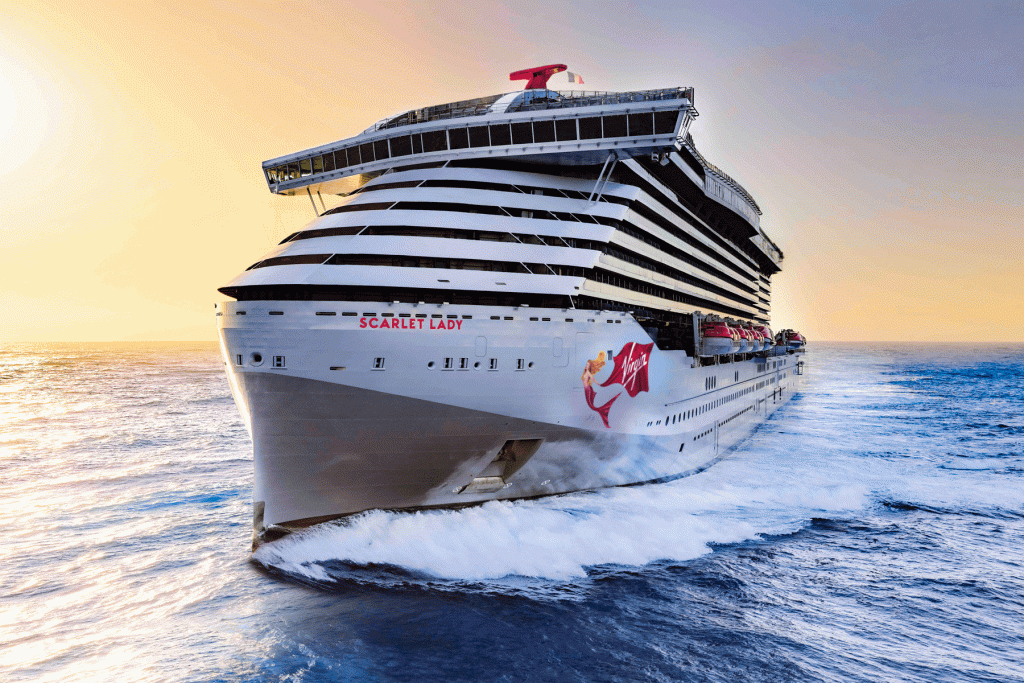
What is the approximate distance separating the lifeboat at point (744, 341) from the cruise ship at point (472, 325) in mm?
3954

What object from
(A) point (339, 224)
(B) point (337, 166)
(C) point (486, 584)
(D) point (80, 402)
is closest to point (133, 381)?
(D) point (80, 402)

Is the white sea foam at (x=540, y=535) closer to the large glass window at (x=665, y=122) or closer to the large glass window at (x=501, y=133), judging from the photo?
the large glass window at (x=501, y=133)

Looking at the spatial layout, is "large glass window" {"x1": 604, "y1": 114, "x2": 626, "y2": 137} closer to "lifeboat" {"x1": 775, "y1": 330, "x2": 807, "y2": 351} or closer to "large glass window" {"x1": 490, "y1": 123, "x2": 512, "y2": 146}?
"large glass window" {"x1": 490, "y1": 123, "x2": 512, "y2": 146}

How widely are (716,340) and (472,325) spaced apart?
14.5 meters

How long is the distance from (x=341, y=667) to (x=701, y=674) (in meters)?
6.73

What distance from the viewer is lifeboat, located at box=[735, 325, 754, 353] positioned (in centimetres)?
2783

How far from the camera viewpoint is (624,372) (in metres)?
17.8

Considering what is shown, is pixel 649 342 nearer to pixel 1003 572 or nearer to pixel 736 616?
pixel 736 616

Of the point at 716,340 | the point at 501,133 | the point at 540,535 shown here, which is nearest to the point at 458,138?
the point at 501,133

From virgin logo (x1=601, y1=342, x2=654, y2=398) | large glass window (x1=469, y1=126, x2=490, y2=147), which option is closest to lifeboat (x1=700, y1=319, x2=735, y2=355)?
virgin logo (x1=601, y1=342, x2=654, y2=398)

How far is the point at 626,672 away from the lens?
397 inches

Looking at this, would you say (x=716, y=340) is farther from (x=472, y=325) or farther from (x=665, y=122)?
(x=472, y=325)

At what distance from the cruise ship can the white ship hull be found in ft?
0.16

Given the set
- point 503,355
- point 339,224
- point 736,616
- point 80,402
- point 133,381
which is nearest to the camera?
point 736,616
